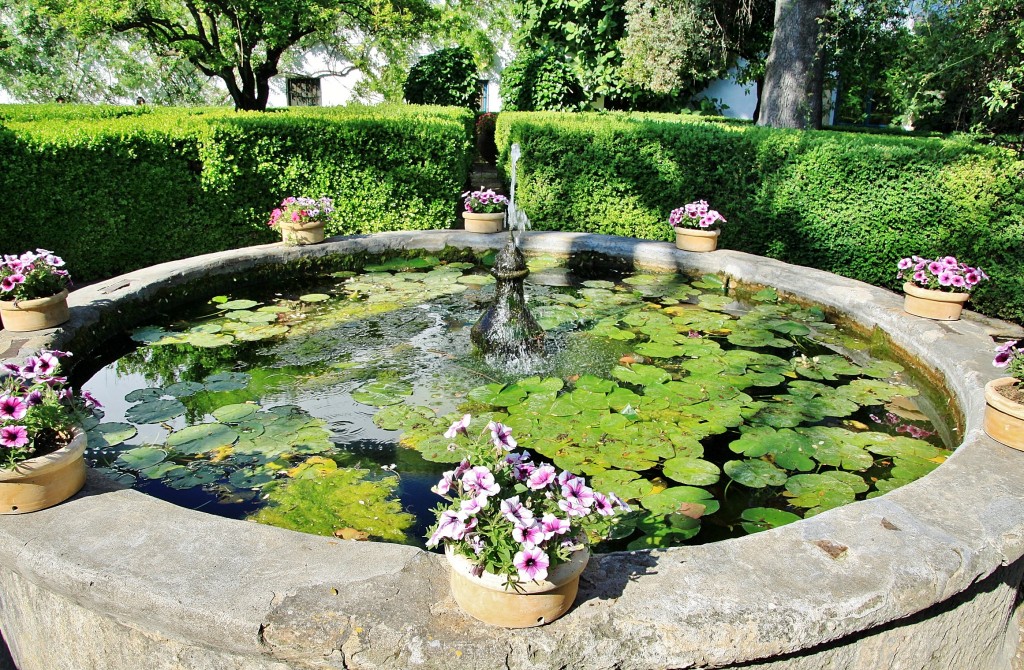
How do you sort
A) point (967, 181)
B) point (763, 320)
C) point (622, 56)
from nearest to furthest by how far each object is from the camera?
1. point (763, 320)
2. point (967, 181)
3. point (622, 56)

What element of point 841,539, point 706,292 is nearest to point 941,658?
point 841,539

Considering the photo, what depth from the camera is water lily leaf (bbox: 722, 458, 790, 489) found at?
3.11 meters

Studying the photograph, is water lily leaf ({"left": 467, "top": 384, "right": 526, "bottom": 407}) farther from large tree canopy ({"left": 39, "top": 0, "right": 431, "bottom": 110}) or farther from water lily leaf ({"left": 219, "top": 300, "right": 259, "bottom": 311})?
large tree canopy ({"left": 39, "top": 0, "right": 431, "bottom": 110})

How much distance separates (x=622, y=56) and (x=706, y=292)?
30.6 ft

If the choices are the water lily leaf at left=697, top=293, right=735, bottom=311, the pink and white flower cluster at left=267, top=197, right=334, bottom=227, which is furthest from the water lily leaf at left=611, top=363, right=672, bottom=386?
the pink and white flower cluster at left=267, top=197, right=334, bottom=227

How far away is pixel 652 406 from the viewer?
149 inches

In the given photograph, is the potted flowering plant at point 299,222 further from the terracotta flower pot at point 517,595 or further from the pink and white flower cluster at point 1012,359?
the pink and white flower cluster at point 1012,359

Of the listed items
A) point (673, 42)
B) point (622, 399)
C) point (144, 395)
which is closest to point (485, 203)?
point (622, 399)

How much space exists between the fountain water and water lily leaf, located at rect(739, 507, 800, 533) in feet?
6.31

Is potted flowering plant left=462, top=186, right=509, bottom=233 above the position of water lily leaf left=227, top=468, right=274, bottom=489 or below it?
above

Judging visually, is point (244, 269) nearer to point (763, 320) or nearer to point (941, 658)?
point (763, 320)

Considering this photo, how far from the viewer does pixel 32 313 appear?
4066mm

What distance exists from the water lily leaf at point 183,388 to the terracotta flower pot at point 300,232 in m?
2.57

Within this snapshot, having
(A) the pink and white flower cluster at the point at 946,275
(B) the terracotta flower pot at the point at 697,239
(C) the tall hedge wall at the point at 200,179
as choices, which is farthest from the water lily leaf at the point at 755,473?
(C) the tall hedge wall at the point at 200,179
